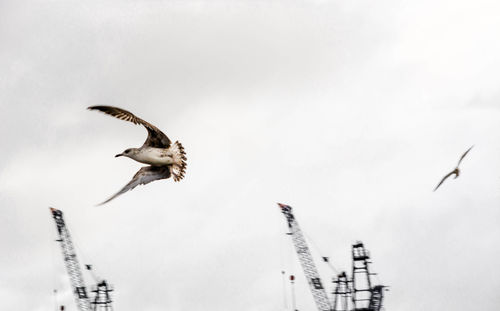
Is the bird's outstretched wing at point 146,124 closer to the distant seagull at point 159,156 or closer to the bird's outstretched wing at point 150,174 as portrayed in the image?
the distant seagull at point 159,156

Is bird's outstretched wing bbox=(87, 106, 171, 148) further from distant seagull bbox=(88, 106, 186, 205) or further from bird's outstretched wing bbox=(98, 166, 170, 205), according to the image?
bird's outstretched wing bbox=(98, 166, 170, 205)

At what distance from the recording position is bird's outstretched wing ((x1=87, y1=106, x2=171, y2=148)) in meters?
28.7

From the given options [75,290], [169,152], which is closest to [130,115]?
[169,152]

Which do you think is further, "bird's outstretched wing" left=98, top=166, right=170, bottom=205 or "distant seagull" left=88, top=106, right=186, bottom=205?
"bird's outstretched wing" left=98, top=166, right=170, bottom=205

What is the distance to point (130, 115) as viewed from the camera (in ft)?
94.5

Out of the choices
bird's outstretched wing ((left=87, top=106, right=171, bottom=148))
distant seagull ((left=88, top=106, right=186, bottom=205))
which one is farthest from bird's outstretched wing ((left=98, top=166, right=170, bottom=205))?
bird's outstretched wing ((left=87, top=106, right=171, bottom=148))

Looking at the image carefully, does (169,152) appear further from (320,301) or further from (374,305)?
(320,301)

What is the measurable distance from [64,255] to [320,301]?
134 feet

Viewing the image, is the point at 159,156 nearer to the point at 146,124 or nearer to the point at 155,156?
the point at 155,156

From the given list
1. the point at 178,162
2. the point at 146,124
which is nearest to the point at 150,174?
the point at 178,162

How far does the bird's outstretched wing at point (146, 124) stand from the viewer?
2869 cm

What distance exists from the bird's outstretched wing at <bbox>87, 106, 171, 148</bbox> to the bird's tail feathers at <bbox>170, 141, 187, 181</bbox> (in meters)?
0.47

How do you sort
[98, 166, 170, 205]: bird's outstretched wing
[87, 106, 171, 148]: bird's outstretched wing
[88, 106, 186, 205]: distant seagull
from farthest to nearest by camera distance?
[98, 166, 170, 205]: bird's outstretched wing, [88, 106, 186, 205]: distant seagull, [87, 106, 171, 148]: bird's outstretched wing

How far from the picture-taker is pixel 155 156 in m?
31.2
